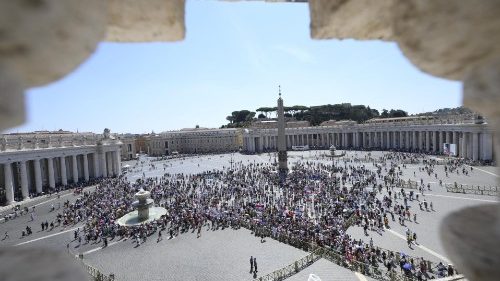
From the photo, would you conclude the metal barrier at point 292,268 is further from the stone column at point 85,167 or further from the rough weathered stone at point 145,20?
the stone column at point 85,167

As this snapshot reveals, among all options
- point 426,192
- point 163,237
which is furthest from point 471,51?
point 426,192

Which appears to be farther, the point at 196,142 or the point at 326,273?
the point at 196,142

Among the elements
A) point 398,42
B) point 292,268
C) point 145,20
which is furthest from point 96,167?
point 398,42

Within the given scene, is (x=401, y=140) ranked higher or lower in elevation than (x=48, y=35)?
lower

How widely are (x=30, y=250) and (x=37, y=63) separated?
0.74 metres

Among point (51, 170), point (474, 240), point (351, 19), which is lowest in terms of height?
point (51, 170)

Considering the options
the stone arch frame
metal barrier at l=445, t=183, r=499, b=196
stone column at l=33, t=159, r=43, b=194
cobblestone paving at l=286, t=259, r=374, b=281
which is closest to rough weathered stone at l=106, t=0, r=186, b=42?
the stone arch frame

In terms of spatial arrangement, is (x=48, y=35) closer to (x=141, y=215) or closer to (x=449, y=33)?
(x=449, y=33)

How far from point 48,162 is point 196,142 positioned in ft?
183

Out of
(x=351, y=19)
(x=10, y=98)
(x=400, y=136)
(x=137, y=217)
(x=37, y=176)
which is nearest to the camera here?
(x=10, y=98)

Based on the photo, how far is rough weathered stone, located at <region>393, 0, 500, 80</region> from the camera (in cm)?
118

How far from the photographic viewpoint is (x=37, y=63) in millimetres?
1069

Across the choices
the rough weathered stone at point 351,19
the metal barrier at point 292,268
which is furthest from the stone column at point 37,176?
the rough weathered stone at point 351,19

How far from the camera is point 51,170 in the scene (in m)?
39.0
